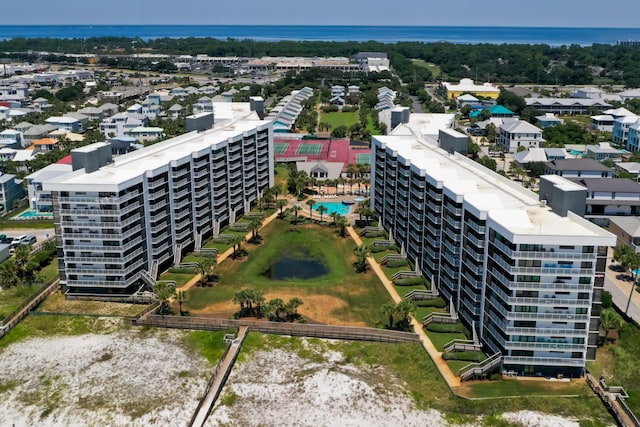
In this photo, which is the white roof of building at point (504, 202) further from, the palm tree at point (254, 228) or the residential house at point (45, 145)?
the residential house at point (45, 145)

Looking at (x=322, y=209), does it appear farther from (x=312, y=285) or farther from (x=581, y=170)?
(x=581, y=170)

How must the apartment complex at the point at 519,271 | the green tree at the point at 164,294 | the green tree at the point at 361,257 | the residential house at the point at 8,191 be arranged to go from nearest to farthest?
the apartment complex at the point at 519,271 → the green tree at the point at 164,294 → the green tree at the point at 361,257 → the residential house at the point at 8,191

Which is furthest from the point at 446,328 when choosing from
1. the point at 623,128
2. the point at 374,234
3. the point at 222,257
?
the point at 623,128

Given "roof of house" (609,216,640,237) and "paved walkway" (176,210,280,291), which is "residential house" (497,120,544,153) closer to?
"roof of house" (609,216,640,237)

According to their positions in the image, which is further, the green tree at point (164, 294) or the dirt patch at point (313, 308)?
the dirt patch at point (313, 308)

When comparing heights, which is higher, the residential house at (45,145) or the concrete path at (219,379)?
the residential house at (45,145)

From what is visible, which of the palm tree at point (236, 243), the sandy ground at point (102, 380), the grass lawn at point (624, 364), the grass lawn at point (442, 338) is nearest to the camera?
the sandy ground at point (102, 380)

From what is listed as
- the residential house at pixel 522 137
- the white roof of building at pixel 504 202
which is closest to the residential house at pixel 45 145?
the white roof of building at pixel 504 202
